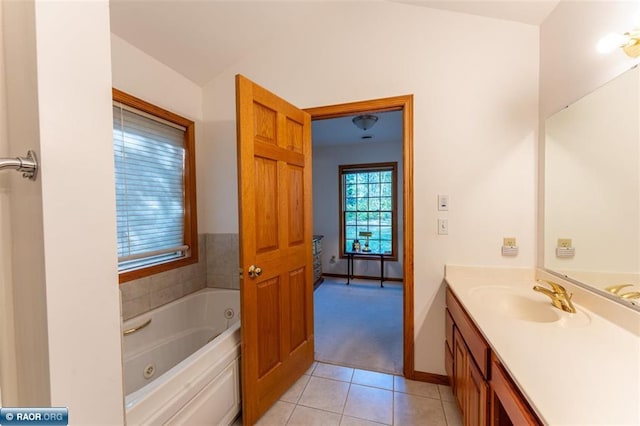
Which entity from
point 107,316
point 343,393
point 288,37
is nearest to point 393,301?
point 343,393

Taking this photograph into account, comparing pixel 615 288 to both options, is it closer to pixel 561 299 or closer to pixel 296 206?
pixel 561 299

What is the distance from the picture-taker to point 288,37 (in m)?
2.21

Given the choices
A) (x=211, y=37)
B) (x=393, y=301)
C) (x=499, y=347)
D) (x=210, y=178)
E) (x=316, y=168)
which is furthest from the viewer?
(x=316, y=168)

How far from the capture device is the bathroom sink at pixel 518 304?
4.39 feet

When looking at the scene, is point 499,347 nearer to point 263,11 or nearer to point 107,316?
point 107,316

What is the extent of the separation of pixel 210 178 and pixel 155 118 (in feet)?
2.18

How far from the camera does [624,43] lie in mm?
1099

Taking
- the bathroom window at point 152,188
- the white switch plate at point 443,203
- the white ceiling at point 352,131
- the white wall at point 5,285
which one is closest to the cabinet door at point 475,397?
the white switch plate at point 443,203

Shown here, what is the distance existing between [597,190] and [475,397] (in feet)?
3.74

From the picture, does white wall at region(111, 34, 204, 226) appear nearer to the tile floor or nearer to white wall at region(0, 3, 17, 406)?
white wall at region(0, 3, 17, 406)

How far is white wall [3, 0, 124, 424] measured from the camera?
57 cm

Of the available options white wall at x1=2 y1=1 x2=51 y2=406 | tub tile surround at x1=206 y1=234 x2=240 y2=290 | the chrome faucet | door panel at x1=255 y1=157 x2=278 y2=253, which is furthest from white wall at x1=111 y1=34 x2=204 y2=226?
the chrome faucet

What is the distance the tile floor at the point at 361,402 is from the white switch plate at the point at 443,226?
1121mm

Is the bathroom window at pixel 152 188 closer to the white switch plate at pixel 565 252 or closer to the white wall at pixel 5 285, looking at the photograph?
the white wall at pixel 5 285
